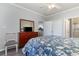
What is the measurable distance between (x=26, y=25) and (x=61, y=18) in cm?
204

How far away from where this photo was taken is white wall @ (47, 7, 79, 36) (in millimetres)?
4556

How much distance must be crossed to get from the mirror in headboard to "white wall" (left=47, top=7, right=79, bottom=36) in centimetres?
145

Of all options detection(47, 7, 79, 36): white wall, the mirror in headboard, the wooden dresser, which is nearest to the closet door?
detection(47, 7, 79, 36): white wall

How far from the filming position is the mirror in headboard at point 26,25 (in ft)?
15.2

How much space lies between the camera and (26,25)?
4984 mm

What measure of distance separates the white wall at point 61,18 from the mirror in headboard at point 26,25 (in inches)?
57.2

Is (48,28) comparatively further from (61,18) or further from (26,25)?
(26,25)

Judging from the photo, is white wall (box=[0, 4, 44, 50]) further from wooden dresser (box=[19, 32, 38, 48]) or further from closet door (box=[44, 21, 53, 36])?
closet door (box=[44, 21, 53, 36])

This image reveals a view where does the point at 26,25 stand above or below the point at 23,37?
above

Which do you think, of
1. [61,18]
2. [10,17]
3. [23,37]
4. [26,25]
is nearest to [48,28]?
[61,18]

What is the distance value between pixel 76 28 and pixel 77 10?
138cm

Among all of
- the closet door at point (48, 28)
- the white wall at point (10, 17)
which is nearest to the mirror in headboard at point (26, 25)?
the white wall at point (10, 17)

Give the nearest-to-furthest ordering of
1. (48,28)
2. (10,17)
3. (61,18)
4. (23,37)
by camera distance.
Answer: (10,17), (23,37), (61,18), (48,28)

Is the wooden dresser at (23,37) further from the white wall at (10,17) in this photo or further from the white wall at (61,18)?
the white wall at (61,18)
